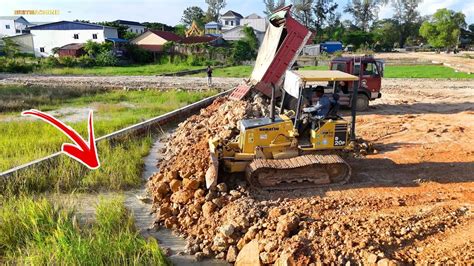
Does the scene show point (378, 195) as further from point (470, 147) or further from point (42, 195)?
point (42, 195)

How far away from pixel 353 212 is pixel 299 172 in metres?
1.39

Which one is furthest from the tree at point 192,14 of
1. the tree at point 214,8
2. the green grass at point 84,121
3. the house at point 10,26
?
the green grass at point 84,121

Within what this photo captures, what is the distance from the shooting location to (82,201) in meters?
7.34

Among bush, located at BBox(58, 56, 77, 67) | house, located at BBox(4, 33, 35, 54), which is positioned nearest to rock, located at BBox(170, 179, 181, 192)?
bush, located at BBox(58, 56, 77, 67)

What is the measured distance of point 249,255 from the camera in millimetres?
5273

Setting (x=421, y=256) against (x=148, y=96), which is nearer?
(x=421, y=256)

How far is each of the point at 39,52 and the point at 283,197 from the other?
166 feet

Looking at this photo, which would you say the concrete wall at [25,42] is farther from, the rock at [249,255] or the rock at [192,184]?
the rock at [249,255]

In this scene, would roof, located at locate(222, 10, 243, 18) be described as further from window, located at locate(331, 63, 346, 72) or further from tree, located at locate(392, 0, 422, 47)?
window, located at locate(331, 63, 346, 72)

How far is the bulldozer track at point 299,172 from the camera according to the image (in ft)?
23.3

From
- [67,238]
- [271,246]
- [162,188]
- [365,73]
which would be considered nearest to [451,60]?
[365,73]

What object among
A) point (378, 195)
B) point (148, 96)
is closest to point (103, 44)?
point (148, 96)

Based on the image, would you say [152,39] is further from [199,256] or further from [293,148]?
[199,256]

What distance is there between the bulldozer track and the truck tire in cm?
742
